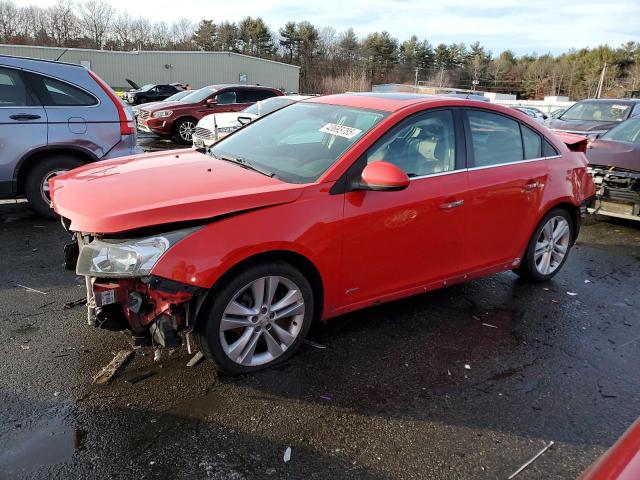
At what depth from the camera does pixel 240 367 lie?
3131 millimetres

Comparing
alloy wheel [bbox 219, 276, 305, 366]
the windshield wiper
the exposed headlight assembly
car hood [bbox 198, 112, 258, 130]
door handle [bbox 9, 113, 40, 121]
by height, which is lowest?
alloy wheel [bbox 219, 276, 305, 366]

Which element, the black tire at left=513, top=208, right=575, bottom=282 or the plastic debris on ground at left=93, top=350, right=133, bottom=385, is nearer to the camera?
the plastic debris on ground at left=93, top=350, right=133, bottom=385

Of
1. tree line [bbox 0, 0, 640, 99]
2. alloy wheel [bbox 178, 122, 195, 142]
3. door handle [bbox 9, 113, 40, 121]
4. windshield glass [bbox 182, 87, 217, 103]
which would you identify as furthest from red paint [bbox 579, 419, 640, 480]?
tree line [bbox 0, 0, 640, 99]

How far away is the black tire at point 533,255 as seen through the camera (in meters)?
4.69

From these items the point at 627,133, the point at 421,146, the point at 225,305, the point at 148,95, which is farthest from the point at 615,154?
the point at 148,95

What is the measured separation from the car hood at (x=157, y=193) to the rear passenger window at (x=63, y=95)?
2.88 metres

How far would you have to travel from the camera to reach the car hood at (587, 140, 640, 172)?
22.8 ft

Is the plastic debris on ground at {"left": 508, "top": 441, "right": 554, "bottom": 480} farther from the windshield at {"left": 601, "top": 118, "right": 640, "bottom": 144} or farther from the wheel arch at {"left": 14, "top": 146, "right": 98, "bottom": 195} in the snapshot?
the windshield at {"left": 601, "top": 118, "right": 640, "bottom": 144}

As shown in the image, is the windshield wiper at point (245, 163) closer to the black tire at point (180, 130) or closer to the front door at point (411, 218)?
the front door at point (411, 218)

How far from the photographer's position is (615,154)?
7148mm

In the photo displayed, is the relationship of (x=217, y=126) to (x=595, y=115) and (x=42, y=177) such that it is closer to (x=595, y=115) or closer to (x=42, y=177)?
(x=42, y=177)

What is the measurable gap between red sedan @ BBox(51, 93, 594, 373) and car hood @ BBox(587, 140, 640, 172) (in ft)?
9.89

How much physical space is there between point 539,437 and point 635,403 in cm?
84

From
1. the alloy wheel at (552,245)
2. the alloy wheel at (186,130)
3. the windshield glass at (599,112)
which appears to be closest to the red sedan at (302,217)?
the alloy wheel at (552,245)
